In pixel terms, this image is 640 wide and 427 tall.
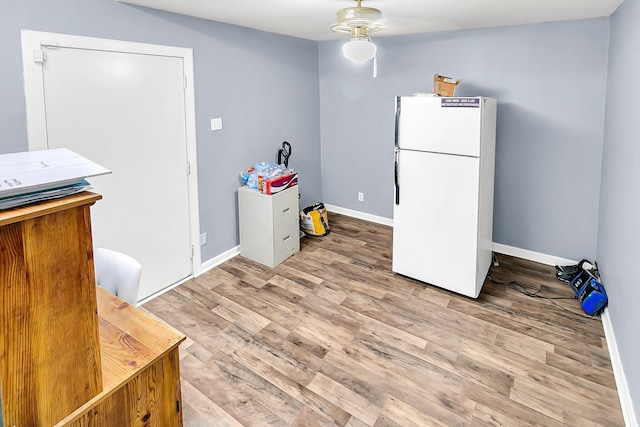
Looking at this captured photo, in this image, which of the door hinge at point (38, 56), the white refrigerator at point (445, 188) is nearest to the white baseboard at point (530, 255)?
the white refrigerator at point (445, 188)

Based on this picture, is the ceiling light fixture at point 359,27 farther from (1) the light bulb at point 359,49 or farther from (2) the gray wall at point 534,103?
(2) the gray wall at point 534,103

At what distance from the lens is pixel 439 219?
3219mm

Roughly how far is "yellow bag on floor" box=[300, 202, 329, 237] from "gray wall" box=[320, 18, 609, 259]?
1.17 m

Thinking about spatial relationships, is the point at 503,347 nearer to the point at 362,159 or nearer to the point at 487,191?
the point at 487,191

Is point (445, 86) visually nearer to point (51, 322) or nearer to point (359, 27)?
point (359, 27)

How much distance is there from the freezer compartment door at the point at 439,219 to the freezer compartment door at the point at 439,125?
7 centimetres

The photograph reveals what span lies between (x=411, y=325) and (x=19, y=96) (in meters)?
2.84

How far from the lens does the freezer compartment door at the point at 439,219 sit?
10.0 feet

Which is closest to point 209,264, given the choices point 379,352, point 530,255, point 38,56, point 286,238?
point 286,238

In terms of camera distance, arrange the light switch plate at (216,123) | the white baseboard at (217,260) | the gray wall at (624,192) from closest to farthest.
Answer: the gray wall at (624,192), the light switch plate at (216,123), the white baseboard at (217,260)

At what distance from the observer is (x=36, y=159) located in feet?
3.60

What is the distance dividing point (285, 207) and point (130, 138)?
1.49 m

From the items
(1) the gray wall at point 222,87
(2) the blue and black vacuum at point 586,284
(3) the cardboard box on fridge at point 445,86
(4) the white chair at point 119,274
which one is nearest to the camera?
(4) the white chair at point 119,274

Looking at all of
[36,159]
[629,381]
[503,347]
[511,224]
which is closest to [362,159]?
[511,224]
